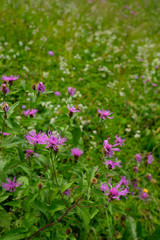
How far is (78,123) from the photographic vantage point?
157 cm

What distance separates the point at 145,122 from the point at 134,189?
1.07m

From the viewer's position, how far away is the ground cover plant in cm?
105

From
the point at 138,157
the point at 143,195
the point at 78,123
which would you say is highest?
the point at 78,123

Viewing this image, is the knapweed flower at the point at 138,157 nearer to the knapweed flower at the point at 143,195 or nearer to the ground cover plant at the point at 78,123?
the ground cover plant at the point at 78,123

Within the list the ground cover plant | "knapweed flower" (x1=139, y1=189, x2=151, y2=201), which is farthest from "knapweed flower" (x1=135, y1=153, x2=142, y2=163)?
"knapweed flower" (x1=139, y1=189, x2=151, y2=201)

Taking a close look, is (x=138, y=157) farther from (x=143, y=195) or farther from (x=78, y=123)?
(x=78, y=123)

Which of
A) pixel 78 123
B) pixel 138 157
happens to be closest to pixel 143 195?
pixel 138 157

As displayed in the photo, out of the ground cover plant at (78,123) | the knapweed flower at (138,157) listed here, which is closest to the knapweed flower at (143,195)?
the ground cover plant at (78,123)

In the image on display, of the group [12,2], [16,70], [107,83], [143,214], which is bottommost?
[143,214]

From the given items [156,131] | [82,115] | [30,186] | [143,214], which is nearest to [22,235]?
[30,186]

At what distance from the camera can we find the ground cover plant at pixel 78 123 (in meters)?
1.05

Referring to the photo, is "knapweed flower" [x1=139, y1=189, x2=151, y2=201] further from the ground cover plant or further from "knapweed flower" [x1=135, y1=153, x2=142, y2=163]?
"knapweed flower" [x1=135, y1=153, x2=142, y2=163]

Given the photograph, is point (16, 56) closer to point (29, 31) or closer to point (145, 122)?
point (29, 31)

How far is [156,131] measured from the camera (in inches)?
96.6
